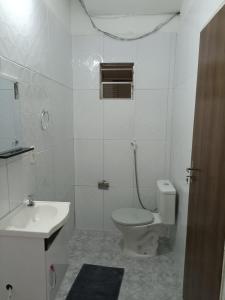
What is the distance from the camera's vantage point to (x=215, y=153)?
127cm

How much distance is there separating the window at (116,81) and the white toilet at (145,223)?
3.74 ft

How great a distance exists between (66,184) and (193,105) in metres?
1.58

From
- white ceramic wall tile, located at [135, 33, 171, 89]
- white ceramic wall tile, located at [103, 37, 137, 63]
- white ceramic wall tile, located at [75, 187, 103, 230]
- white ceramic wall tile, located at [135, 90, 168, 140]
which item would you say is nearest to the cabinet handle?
white ceramic wall tile, located at [75, 187, 103, 230]

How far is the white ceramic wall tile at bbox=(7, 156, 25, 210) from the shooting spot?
152 centimetres

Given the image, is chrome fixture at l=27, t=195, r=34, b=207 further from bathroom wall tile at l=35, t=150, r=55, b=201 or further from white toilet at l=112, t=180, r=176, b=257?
white toilet at l=112, t=180, r=176, b=257

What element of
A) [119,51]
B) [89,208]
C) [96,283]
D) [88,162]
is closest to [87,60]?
[119,51]

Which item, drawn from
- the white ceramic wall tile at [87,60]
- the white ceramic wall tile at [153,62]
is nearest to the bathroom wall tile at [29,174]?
the white ceramic wall tile at [87,60]

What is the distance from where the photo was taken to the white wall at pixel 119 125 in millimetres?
2670

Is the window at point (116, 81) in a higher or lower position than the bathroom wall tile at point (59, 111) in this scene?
higher

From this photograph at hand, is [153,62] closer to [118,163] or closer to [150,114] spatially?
[150,114]

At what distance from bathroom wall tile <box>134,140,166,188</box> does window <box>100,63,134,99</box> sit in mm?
612

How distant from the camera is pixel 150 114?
9.06 ft

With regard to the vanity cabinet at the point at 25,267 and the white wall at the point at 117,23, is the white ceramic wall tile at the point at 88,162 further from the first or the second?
the vanity cabinet at the point at 25,267

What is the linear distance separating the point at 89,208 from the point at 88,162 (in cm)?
60
